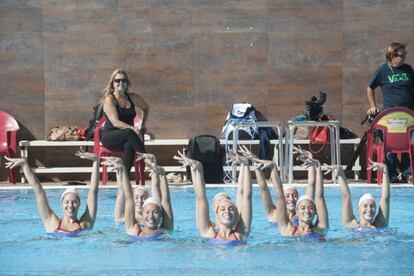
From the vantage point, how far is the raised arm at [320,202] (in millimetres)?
10000

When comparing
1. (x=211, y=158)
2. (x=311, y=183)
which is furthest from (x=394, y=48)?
(x=311, y=183)

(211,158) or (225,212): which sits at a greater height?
(211,158)

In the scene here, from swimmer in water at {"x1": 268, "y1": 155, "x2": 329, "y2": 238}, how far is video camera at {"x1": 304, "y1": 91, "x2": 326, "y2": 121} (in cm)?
464

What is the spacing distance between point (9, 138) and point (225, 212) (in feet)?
21.2

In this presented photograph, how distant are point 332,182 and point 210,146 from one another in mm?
1577

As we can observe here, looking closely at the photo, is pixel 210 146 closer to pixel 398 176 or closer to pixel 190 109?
pixel 190 109

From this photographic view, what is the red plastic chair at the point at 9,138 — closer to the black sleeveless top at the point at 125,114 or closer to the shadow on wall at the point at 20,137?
the shadow on wall at the point at 20,137

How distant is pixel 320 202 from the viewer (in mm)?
10062

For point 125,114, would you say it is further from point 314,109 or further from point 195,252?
point 195,252

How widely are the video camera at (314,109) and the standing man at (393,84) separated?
69 centimetres

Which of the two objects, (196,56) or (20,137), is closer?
(20,137)

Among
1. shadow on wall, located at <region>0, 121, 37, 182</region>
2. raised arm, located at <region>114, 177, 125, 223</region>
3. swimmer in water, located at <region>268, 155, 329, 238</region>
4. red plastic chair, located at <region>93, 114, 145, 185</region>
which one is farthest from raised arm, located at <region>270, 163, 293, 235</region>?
shadow on wall, located at <region>0, 121, 37, 182</region>

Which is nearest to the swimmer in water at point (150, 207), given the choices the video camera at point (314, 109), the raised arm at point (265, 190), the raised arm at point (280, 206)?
Result: the raised arm at point (265, 190)

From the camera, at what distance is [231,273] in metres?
8.66
